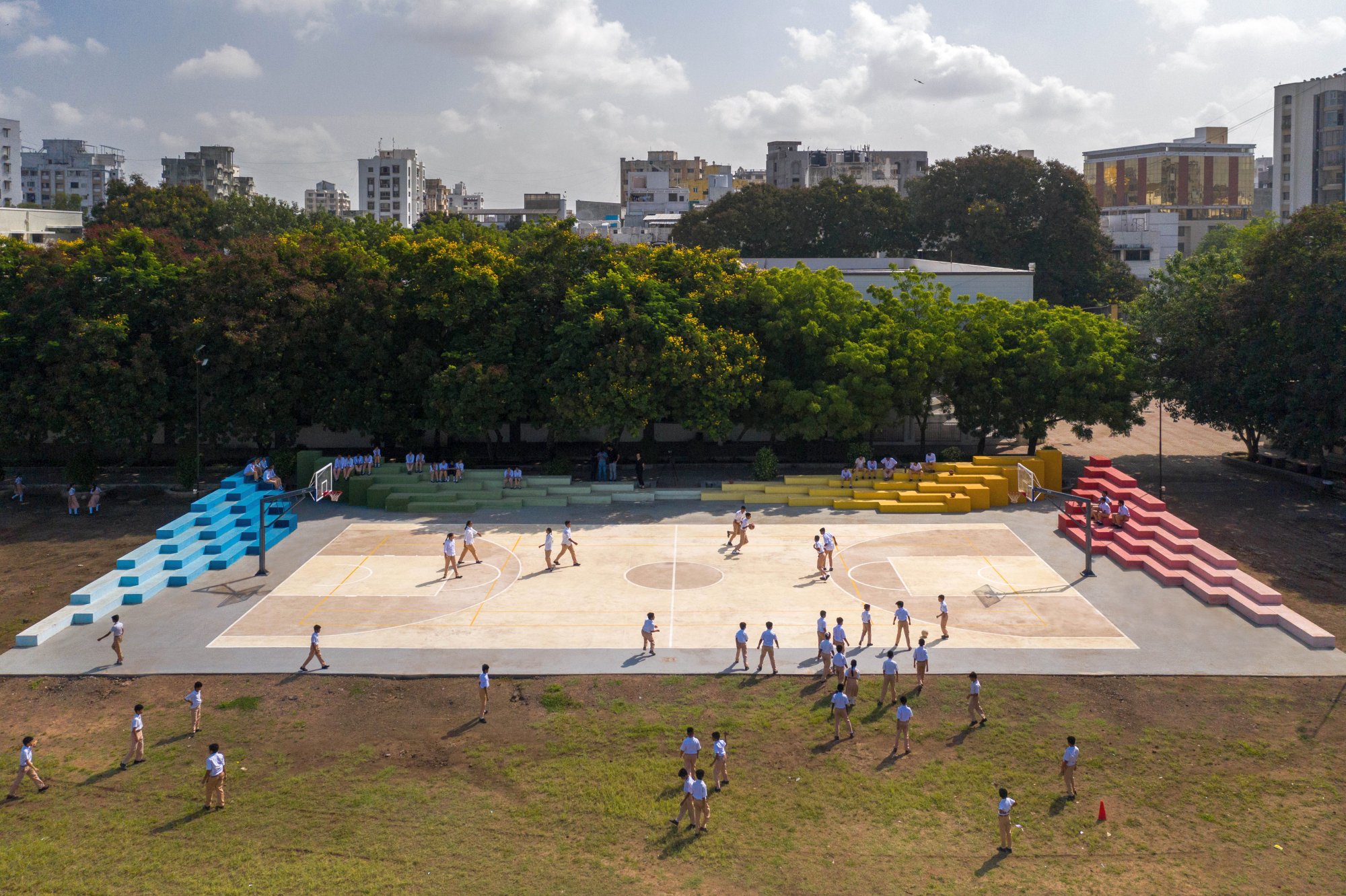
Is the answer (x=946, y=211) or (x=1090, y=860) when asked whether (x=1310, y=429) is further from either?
(x=946, y=211)

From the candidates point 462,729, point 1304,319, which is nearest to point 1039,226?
point 1304,319

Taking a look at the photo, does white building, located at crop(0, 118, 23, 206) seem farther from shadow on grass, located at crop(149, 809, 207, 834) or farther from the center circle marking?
shadow on grass, located at crop(149, 809, 207, 834)

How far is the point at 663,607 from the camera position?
27.9 metres

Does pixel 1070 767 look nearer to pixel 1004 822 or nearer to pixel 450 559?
pixel 1004 822

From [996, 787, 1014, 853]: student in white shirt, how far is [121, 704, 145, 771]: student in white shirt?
14596mm

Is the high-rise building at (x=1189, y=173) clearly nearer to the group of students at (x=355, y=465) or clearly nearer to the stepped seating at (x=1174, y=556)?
the stepped seating at (x=1174, y=556)

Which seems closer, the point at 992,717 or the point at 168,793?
the point at 168,793

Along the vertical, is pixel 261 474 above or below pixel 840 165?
below

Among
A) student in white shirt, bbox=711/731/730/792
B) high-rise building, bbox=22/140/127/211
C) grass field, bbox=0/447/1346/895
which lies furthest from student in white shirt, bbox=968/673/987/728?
high-rise building, bbox=22/140/127/211

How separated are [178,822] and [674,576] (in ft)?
49.4

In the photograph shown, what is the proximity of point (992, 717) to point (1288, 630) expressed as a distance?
30.1 feet

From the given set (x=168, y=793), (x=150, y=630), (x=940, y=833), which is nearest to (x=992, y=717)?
(x=940, y=833)

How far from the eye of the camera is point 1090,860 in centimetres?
1692

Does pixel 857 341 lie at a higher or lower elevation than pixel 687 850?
higher
